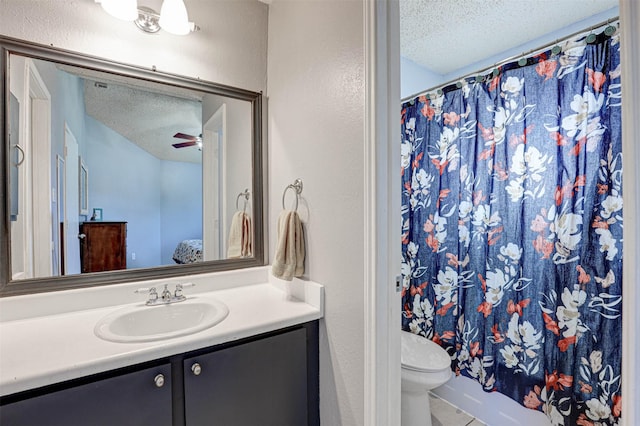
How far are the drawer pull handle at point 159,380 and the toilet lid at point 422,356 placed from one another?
97cm

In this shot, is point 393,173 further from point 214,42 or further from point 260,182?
point 214,42

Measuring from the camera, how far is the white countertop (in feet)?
2.66

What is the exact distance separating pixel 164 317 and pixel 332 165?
0.94 metres

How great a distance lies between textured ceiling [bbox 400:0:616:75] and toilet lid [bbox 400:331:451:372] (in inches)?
69.2

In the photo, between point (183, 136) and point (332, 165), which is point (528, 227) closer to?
point (332, 165)

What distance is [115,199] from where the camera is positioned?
52.3 inches

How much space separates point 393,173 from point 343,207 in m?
0.22

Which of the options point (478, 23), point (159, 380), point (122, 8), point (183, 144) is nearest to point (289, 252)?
point (159, 380)

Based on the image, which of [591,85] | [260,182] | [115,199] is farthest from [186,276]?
[591,85]

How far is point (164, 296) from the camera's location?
132 cm

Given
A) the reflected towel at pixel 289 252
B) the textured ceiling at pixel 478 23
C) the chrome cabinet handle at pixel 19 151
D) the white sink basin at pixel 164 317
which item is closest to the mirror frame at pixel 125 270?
the chrome cabinet handle at pixel 19 151

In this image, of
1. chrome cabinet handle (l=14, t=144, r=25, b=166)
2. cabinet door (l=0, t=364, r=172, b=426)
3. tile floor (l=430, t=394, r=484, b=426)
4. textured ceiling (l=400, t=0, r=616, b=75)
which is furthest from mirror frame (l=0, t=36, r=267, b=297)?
tile floor (l=430, t=394, r=484, b=426)

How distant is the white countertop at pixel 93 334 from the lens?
0.81 m

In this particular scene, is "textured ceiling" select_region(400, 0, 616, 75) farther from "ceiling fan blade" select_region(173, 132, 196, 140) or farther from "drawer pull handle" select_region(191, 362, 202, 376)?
"drawer pull handle" select_region(191, 362, 202, 376)
